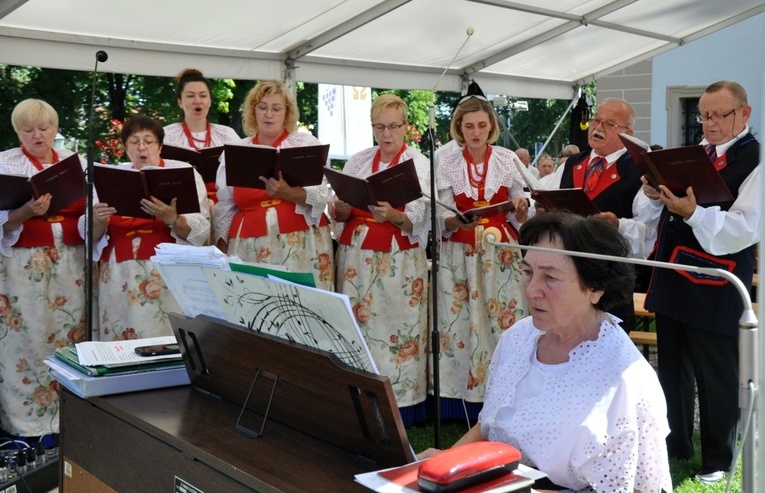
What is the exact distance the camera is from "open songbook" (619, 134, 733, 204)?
11.8 feet

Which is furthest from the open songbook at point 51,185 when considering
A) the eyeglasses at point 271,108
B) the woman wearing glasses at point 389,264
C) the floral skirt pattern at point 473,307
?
the floral skirt pattern at point 473,307

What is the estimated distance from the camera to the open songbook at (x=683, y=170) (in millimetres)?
3596

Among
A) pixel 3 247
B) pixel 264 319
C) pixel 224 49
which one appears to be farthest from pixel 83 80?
pixel 264 319

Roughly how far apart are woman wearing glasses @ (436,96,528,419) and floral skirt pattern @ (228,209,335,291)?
0.70 m

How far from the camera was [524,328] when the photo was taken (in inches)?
97.6

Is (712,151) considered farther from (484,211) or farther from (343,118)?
(343,118)

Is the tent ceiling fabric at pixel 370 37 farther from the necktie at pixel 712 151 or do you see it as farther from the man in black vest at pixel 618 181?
the necktie at pixel 712 151

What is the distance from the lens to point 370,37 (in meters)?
6.96

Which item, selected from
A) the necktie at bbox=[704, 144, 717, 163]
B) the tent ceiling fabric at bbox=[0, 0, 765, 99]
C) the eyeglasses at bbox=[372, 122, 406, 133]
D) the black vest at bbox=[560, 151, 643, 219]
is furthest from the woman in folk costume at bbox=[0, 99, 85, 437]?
the necktie at bbox=[704, 144, 717, 163]

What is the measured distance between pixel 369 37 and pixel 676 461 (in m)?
4.14

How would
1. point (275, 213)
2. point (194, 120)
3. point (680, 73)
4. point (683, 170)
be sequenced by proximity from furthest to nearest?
point (680, 73)
point (194, 120)
point (275, 213)
point (683, 170)

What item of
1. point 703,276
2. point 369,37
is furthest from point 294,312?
point 369,37

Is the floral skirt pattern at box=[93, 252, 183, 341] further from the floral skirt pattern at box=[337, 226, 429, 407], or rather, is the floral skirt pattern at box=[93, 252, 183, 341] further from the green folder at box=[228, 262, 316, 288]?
the green folder at box=[228, 262, 316, 288]

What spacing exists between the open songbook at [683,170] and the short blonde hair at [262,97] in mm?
1941
